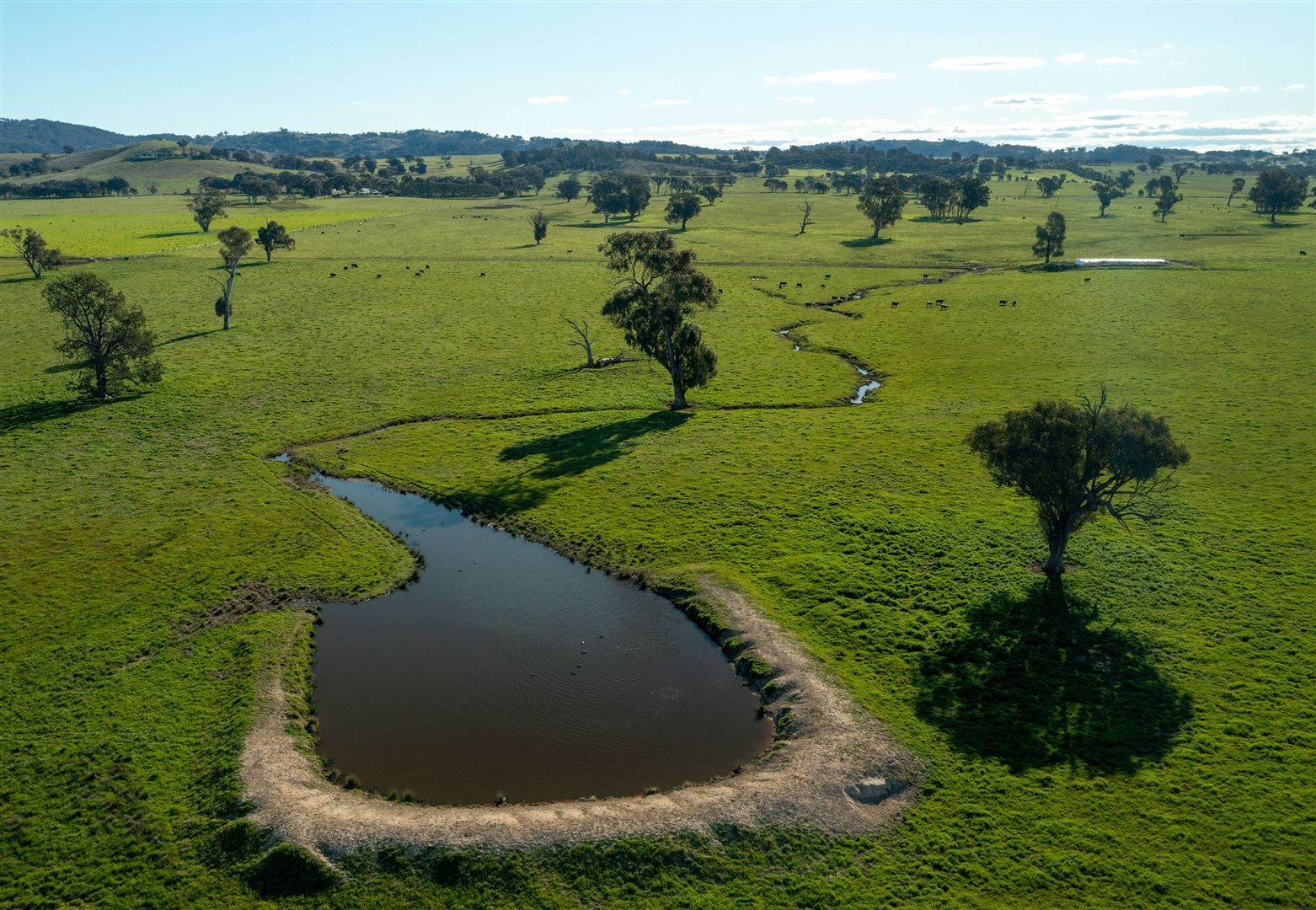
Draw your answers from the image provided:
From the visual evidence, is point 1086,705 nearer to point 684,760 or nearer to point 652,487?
point 684,760

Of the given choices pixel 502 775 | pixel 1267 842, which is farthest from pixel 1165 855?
pixel 502 775

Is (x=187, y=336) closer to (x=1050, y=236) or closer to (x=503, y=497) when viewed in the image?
(x=503, y=497)

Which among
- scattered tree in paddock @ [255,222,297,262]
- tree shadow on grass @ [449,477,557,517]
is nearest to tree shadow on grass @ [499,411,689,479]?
tree shadow on grass @ [449,477,557,517]

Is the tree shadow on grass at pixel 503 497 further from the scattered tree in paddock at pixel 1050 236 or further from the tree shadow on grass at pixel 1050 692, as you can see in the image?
the scattered tree in paddock at pixel 1050 236

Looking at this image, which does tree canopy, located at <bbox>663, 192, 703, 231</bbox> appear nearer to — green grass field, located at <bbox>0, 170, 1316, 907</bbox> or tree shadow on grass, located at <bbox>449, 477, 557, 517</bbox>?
green grass field, located at <bbox>0, 170, 1316, 907</bbox>

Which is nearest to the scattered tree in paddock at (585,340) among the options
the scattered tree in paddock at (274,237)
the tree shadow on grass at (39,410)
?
the tree shadow on grass at (39,410)

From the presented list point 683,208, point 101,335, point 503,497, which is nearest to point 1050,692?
point 503,497

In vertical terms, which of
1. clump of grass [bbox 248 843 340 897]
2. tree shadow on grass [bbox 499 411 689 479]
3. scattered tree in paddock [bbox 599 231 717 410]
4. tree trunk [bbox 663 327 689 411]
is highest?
scattered tree in paddock [bbox 599 231 717 410]
